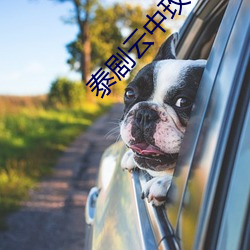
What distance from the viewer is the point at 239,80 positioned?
3.71 feet

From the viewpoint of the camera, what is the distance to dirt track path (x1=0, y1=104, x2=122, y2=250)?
447 cm

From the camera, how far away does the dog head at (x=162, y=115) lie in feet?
5.24

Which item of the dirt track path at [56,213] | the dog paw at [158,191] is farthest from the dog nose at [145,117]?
the dirt track path at [56,213]

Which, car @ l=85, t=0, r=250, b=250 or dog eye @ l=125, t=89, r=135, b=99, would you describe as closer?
car @ l=85, t=0, r=250, b=250

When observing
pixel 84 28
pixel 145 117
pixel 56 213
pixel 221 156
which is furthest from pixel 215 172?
pixel 84 28

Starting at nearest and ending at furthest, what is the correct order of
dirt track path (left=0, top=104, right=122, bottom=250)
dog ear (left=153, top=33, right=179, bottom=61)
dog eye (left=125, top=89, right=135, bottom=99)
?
dog eye (left=125, top=89, right=135, bottom=99)
dog ear (left=153, top=33, right=179, bottom=61)
dirt track path (left=0, top=104, right=122, bottom=250)

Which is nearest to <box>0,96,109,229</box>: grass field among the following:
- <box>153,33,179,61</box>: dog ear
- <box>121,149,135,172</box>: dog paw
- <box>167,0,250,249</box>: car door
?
<box>121,149,135,172</box>: dog paw

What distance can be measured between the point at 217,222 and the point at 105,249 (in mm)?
745

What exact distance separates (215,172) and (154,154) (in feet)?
1.82

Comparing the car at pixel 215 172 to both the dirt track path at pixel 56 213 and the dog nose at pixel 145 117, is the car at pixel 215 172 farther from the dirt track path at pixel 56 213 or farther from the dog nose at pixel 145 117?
the dirt track path at pixel 56 213

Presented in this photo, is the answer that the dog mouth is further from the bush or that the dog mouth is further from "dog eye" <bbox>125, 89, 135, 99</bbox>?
the bush

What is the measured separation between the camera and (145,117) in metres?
1.62

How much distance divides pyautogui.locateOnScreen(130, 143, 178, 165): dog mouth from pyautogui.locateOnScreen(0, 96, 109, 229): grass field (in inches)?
132

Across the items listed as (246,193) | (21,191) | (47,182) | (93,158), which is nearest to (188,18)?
(246,193)
